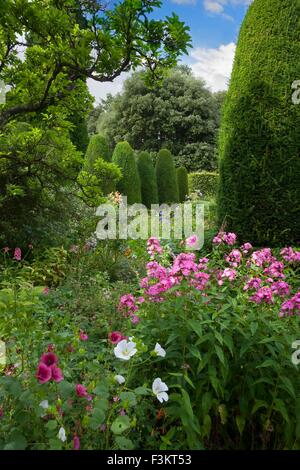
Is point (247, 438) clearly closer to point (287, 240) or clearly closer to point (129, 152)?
point (287, 240)

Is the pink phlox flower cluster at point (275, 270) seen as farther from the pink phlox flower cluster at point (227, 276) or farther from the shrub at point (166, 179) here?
the shrub at point (166, 179)

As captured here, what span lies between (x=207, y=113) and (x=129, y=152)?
13202mm

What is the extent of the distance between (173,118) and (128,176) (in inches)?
497

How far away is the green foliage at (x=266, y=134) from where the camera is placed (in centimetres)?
584

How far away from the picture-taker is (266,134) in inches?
234

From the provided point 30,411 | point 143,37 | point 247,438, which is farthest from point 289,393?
point 143,37

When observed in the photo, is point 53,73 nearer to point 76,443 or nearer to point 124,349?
point 124,349

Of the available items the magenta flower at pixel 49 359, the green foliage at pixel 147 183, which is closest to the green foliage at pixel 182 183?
the green foliage at pixel 147 183

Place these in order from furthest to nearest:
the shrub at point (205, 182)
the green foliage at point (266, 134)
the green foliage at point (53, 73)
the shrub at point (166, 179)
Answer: the shrub at point (205, 182) < the shrub at point (166, 179) < the green foliage at point (266, 134) < the green foliage at point (53, 73)


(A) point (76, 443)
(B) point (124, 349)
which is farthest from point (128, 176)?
(A) point (76, 443)

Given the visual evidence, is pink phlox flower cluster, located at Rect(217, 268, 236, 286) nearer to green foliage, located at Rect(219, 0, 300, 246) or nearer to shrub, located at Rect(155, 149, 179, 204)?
green foliage, located at Rect(219, 0, 300, 246)

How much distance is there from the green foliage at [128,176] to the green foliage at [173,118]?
11.2 metres
